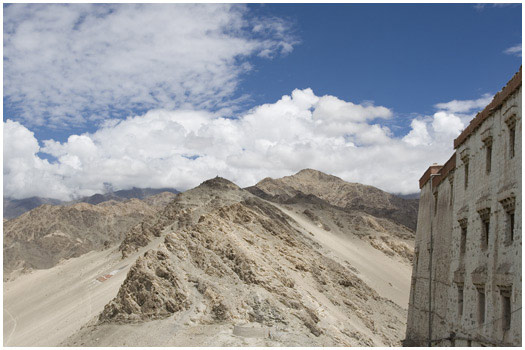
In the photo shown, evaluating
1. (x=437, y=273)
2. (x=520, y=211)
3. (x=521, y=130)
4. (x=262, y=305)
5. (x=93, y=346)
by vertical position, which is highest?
(x=521, y=130)

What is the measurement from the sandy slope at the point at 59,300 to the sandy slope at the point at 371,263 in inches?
721

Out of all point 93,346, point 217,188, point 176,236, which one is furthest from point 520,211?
point 217,188

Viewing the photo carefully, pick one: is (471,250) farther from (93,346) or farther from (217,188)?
(217,188)

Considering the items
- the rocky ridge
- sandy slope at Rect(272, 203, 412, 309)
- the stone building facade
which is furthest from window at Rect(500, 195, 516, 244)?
sandy slope at Rect(272, 203, 412, 309)

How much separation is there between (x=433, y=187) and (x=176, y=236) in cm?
1338

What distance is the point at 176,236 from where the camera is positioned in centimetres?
2900

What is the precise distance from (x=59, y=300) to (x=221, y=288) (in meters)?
24.7

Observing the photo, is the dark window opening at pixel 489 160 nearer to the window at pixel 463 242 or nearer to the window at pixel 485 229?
the window at pixel 485 229

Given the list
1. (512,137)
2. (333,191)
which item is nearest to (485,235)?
(512,137)

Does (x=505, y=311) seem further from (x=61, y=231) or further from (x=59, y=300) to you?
(x=61, y=231)

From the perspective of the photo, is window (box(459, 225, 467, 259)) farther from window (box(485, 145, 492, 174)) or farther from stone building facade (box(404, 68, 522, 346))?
window (box(485, 145, 492, 174))

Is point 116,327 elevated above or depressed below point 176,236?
below

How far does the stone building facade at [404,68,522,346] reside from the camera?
14.7m

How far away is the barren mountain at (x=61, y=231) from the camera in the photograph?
103 m
